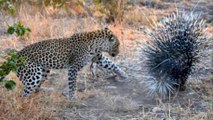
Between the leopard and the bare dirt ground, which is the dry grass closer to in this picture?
the bare dirt ground

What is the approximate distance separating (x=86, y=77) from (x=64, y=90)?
679 mm

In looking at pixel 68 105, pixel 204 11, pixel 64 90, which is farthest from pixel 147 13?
pixel 68 105

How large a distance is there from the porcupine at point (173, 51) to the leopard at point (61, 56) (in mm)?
856

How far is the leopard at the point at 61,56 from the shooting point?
23.5ft

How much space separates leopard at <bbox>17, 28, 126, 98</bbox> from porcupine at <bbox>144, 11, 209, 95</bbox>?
0.86 metres

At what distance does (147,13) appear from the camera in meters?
12.8

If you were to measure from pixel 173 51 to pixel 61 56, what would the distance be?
160 centimetres

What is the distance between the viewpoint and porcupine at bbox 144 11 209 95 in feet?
23.1

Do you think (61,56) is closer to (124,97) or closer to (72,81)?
(72,81)

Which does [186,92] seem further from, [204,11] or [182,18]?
[204,11]

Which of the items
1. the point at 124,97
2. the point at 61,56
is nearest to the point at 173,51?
the point at 124,97

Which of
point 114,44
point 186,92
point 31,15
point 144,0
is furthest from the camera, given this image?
point 144,0

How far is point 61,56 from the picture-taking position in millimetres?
7477

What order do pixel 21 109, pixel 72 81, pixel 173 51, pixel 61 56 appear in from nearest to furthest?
pixel 21 109
pixel 173 51
pixel 72 81
pixel 61 56
